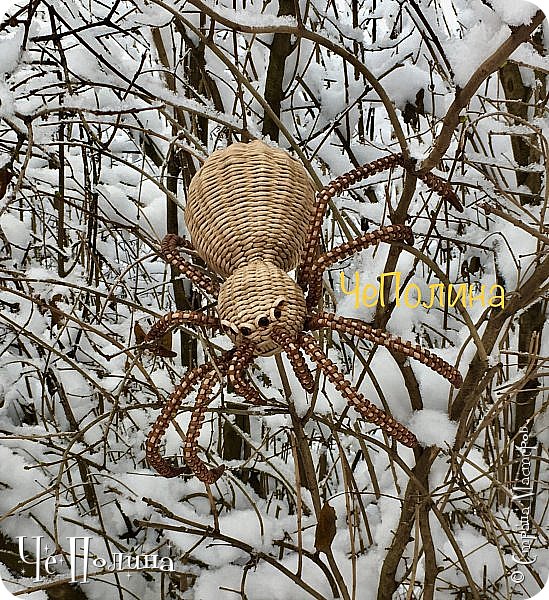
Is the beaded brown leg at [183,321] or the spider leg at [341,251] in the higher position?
the spider leg at [341,251]

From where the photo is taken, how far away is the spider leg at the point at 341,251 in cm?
26

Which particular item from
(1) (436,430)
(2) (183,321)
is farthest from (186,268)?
(1) (436,430)

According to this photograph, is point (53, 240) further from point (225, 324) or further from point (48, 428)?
point (225, 324)

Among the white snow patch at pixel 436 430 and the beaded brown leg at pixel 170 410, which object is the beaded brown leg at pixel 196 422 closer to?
the beaded brown leg at pixel 170 410

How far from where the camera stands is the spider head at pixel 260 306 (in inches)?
9.0

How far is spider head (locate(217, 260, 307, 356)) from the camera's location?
229 millimetres

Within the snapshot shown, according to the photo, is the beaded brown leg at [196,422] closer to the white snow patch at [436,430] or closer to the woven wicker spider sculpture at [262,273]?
the woven wicker spider sculpture at [262,273]

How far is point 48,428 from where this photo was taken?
0.41 metres

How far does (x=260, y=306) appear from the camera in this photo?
0.23 m

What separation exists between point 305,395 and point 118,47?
0.24 meters

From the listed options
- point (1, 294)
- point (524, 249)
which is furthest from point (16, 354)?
point (524, 249)

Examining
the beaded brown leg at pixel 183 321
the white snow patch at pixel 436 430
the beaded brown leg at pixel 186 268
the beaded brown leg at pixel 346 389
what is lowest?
the white snow patch at pixel 436 430

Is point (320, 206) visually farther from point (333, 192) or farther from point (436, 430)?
point (436, 430)

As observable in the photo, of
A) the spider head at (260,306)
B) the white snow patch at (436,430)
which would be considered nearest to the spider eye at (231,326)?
the spider head at (260,306)
